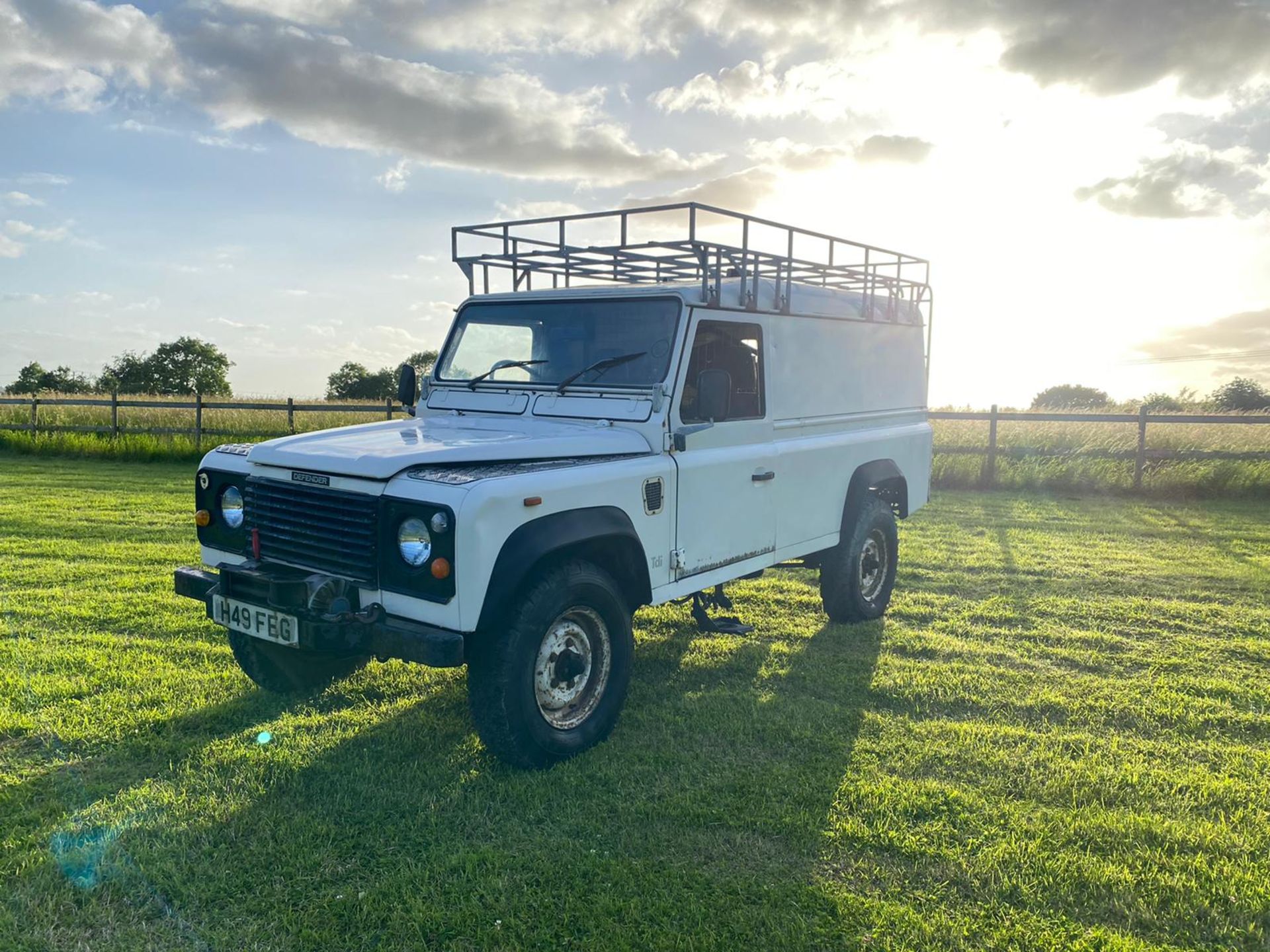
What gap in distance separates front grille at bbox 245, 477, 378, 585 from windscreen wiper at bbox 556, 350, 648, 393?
5.14ft

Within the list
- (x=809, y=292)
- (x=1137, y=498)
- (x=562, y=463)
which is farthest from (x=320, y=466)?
(x=1137, y=498)

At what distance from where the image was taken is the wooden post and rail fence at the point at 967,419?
48.3 ft

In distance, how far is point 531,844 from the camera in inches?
145

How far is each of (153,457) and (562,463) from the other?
16.7 m

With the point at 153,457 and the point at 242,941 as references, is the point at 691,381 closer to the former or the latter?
the point at 242,941

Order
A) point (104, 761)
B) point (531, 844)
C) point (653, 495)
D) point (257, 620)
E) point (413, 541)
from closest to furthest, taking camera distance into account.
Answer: point (531, 844), point (413, 541), point (257, 620), point (104, 761), point (653, 495)

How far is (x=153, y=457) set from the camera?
59.8ft

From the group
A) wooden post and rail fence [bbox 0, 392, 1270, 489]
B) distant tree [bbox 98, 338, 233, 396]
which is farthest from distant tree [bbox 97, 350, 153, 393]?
wooden post and rail fence [bbox 0, 392, 1270, 489]

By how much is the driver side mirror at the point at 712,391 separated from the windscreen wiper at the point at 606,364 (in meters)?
0.41

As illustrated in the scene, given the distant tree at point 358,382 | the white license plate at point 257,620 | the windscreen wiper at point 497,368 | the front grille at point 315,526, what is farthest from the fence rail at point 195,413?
the distant tree at point 358,382

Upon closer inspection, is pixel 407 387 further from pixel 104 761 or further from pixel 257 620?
pixel 104 761

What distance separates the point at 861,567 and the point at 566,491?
3597 millimetres

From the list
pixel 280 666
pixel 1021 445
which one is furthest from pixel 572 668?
pixel 1021 445

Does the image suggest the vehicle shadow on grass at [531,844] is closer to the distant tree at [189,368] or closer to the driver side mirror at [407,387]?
the driver side mirror at [407,387]
